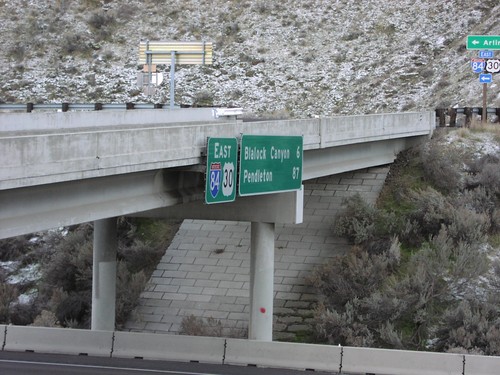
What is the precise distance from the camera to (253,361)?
20016 millimetres

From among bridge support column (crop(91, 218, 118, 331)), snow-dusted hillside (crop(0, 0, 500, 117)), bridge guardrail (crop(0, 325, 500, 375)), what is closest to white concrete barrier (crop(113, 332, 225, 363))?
bridge guardrail (crop(0, 325, 500, 375))

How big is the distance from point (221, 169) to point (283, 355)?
15.8 ft

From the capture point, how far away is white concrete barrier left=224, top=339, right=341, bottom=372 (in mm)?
19672

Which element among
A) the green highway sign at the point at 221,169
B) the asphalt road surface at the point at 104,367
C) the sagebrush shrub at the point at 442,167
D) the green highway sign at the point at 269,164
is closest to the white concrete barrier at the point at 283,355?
the asphalt road surface at the point at 104,367

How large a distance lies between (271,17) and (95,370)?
4409 cm

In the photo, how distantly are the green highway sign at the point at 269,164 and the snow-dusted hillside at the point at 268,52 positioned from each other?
25104 mm

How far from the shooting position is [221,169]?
17.6 meters

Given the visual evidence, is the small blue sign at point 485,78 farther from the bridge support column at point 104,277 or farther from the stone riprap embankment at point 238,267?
the bridge support column at point 104,277

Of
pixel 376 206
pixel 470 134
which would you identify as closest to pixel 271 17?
pixel 470 134

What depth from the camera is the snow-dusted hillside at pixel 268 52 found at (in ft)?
164

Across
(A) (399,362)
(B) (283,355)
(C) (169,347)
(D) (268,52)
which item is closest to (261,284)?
(B) (283,355)

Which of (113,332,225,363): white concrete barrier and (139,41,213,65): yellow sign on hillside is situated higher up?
(139,41,213,65): yellow sign on hillside

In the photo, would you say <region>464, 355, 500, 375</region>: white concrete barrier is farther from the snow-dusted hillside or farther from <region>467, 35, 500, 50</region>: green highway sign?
the snow-dusted hillside

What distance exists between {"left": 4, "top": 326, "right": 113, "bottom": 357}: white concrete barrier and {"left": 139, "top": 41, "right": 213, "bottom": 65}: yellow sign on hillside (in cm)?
1488
